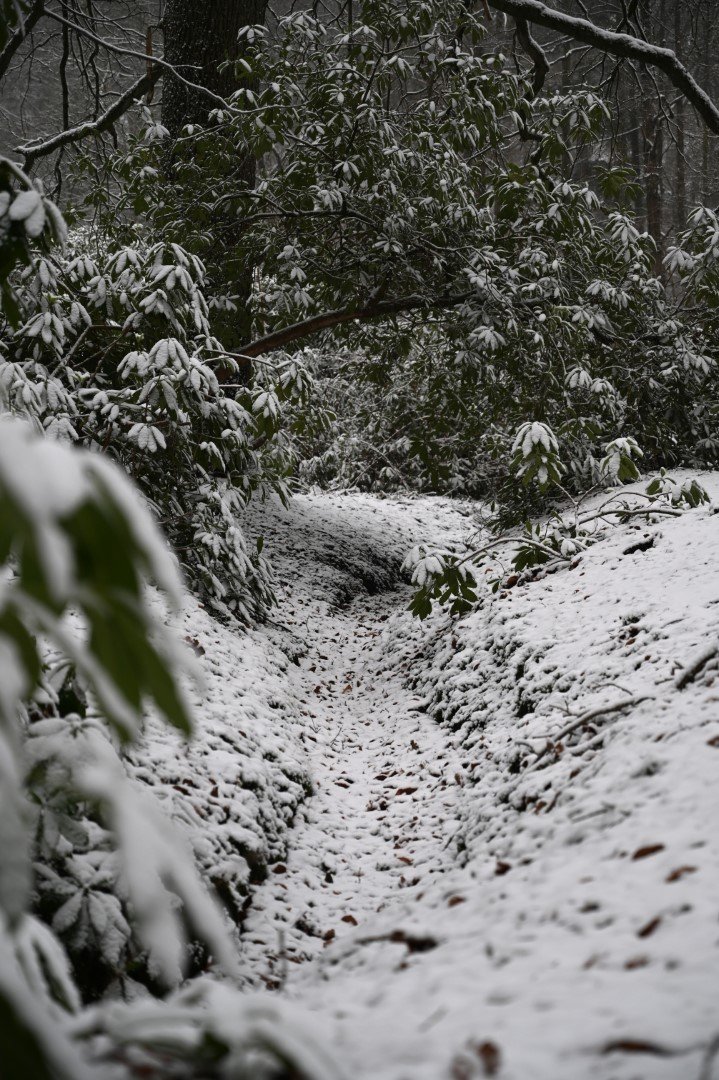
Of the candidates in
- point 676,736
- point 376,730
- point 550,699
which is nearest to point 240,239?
point 376,730

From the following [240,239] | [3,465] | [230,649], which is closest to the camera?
[3,465]

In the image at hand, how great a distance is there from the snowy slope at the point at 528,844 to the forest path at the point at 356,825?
1cm

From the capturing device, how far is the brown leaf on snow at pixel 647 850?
169 cm

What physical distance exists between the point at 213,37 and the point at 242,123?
2.28m

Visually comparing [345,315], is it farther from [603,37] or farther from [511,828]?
[511,828]

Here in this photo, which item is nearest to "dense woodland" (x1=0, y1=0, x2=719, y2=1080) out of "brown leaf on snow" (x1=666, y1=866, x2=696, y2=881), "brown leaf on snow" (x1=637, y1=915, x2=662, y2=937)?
"brown leaf on snow" (x1=637, y1=915, x2=662, y2=937)

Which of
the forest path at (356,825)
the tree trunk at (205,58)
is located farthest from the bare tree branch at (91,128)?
the forest path at (356,825)

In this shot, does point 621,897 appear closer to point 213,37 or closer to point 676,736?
point 676,736

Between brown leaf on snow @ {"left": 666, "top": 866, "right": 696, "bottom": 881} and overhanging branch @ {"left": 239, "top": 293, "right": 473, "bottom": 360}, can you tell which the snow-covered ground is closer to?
brown leaf on snow @ {"left": 666, "top": 866, "right": 696, "bottom": 881}

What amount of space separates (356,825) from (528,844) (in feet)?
5.25

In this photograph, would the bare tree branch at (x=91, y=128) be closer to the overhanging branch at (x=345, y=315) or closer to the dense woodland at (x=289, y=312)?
the dense woodland at (x=289, y=312)

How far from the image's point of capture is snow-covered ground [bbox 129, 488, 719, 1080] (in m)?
1.19

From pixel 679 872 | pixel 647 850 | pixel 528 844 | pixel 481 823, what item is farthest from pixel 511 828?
pixel 679 872

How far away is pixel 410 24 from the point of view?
545 centimetres
